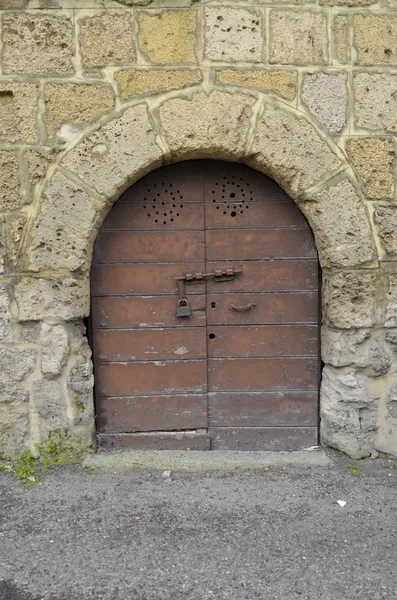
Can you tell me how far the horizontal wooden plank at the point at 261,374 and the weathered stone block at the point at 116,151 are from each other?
131 cm

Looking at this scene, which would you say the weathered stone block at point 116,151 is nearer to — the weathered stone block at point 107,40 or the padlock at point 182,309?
the weathered stone block at point 107,40

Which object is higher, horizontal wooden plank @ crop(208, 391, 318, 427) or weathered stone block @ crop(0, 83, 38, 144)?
weathered stone block @ crop(0, 83, 38, 144)

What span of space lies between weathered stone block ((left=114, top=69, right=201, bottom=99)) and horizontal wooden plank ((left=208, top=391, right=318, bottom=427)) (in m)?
1.92

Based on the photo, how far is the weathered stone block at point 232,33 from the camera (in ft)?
9.48

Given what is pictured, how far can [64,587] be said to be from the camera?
2061 mm

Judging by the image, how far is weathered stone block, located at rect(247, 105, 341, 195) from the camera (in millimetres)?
2916

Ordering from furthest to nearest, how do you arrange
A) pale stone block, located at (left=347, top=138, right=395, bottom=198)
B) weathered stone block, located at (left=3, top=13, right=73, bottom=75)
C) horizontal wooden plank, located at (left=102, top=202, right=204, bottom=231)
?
1. horizontal wooden plank, located at (left=102, top=202, right=204, bottom=231)
2. pale stone block, located at (left=347, top=138, right=395, bottom=198)
3. weathered stone block, located at (left=3, top=13, right=73, bottom=75)

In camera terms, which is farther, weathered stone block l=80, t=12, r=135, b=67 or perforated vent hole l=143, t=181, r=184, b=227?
perforated vent hole l=143, t=181, r=184, b=227

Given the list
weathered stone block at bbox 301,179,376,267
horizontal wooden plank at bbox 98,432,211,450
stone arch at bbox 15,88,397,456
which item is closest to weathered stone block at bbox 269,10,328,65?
stone arch at bbox 15,88,397,456

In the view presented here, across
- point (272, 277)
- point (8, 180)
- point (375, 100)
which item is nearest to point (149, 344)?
point (272, 277)

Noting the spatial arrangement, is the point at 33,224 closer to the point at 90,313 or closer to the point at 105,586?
→ the point at 90,313

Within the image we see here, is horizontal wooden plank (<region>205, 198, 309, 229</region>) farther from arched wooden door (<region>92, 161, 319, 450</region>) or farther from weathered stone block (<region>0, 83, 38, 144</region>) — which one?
weathered stone block (<region>0, 83, 38, 144</region>)

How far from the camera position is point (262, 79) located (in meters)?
2.92

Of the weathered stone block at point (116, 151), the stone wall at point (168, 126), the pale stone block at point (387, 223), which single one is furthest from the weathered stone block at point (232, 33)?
the pale stone block at point (387, 223)
